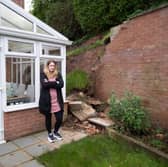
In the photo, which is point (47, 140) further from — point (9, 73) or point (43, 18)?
point (43, 18)

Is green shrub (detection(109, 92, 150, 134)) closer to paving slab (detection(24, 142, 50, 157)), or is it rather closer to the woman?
the woman

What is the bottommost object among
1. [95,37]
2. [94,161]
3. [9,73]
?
[94,161]

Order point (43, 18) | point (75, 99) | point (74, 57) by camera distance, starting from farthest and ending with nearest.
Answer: point (43, 18), point (74, 57), point (75, 99)

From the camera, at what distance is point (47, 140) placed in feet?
13.8

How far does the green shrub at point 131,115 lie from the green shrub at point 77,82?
83.9 inches

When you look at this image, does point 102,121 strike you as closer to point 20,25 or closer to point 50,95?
point 50,95

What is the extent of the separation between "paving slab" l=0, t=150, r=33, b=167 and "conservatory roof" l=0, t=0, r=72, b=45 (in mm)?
2325

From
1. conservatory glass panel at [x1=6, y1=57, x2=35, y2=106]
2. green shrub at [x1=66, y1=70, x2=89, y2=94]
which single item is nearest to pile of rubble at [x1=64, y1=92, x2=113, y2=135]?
green shrub at [x1=66, y1=70, x2=89, y2=94]

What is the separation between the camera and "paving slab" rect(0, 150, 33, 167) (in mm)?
3279

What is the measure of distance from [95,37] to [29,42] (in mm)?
4375

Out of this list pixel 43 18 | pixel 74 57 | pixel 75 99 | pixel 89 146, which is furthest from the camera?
pixel 43 18

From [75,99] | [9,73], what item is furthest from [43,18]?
[9,73]

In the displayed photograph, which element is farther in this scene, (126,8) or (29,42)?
(126,8)

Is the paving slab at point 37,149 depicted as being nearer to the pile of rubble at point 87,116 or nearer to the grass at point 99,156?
the grass at point 99,156
